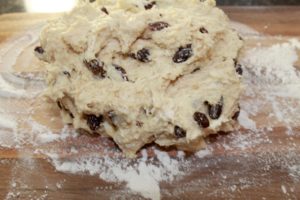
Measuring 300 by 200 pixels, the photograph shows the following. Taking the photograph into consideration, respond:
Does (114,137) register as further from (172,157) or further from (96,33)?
(96,33)

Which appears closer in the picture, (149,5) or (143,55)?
(143,55)

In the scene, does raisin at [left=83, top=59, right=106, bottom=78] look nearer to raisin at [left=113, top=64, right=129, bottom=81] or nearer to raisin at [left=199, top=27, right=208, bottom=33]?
raisin at [left=113, top=64, right=129, bottom=81]

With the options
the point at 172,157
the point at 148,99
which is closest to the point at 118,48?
the point at 148,99

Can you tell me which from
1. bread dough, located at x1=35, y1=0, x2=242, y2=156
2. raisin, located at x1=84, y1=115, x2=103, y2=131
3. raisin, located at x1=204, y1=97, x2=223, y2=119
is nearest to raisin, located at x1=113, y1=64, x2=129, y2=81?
bread dough, located at x1=35, y1=0, x2=242, y2=156

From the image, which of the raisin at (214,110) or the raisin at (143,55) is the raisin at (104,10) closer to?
the raisin at (143,55)

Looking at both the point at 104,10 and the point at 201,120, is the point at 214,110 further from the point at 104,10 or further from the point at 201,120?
the point at 104,10

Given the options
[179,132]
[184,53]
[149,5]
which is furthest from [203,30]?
[179,132]
